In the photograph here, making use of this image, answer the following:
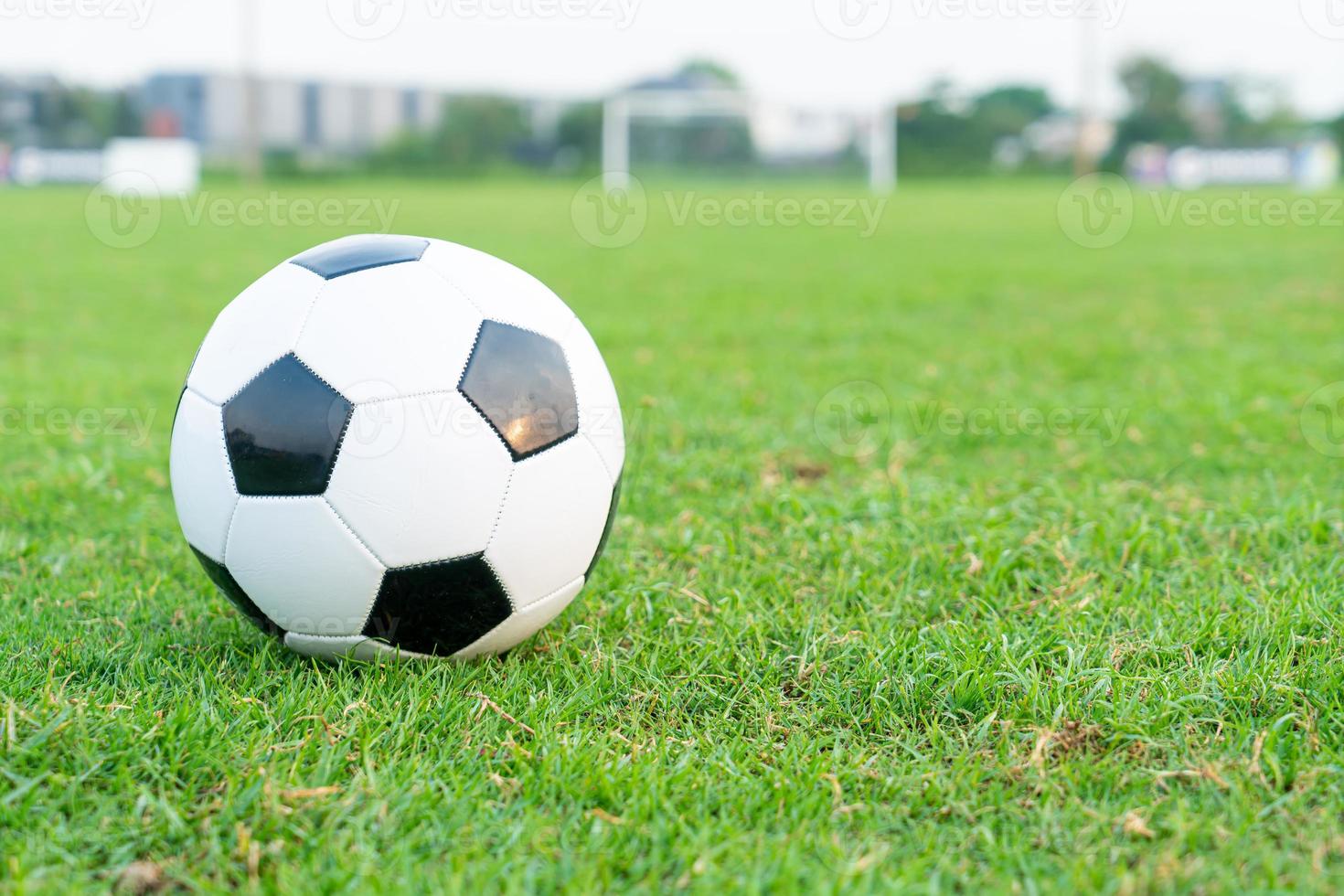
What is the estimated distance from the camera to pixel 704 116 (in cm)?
3700

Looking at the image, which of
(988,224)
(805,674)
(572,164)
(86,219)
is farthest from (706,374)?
(572,164)

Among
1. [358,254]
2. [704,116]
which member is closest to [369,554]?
[358,254]

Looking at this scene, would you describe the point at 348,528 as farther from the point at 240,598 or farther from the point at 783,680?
the point at 783,680

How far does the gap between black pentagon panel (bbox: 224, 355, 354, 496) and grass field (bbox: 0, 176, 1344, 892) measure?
451mm

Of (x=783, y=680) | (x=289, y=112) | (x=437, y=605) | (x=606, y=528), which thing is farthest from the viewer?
(x=289, y=112)

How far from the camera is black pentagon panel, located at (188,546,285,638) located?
2479 millimetres

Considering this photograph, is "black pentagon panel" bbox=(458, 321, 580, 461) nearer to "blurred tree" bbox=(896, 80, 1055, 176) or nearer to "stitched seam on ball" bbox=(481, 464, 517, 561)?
"stitched seam on ball" bbox=(481, 464, 517, 561)

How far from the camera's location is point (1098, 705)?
230 cm

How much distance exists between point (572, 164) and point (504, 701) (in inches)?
2062

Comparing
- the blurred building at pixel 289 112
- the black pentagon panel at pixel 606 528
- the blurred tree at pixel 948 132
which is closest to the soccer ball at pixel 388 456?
the black pentagon panel at pixel 606 528

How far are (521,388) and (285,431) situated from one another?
50 centimetres

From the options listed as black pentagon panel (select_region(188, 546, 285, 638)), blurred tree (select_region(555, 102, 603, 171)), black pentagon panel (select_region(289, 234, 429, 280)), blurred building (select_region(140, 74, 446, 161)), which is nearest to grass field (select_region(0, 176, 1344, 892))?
black pentagon panel (select_region(188, 546, 285, 638))

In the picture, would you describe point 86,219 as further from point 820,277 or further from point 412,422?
point 412,422

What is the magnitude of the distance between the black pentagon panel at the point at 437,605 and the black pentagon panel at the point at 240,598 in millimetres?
242
